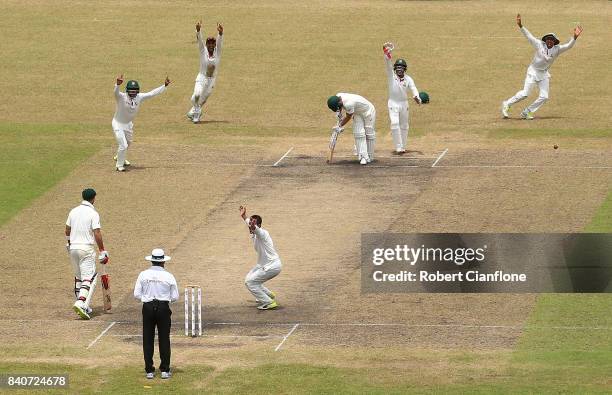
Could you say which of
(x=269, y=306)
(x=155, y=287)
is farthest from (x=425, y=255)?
(x=155, y=287)

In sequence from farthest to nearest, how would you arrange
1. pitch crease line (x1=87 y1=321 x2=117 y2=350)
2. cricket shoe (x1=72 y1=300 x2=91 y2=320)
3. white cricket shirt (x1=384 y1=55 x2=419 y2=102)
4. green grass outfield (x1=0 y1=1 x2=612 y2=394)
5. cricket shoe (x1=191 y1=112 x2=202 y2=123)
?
1. cricket shoe (x1=191 y1=112 x2=202 y2=123)
2. white cricket shirt (x1=384 y1=55 x2=419 y2=102)
3. cricket shoe (x1=72 y1=300 x2=91 y2=320)
4. pitch crease line (x1=87 y1=321 x2=117 y2=350)
5. green grass outfield (x1=0 y1=1 x2=612 y2=394)

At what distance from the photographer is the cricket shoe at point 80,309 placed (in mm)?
31192

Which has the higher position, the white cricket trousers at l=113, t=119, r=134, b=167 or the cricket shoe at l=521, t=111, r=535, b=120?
the cricket shoe at l=521, t=111, r=535, b=120

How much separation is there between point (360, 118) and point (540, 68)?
759 cm

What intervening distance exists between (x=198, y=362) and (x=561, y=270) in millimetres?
8274

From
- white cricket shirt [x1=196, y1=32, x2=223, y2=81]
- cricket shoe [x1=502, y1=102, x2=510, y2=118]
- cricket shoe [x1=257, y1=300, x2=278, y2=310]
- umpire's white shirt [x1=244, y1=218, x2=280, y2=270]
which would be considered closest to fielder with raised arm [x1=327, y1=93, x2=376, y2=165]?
white cricket shirt [x1=196, y1=32, x2=223, y2=81]

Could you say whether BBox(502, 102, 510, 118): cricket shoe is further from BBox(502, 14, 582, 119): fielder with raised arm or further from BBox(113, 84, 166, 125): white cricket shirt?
BBox(113, 84, 166, 125): white cricket shirt

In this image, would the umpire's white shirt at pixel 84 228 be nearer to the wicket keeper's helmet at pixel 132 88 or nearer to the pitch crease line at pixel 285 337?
the pitch crease line at pixel 285 337

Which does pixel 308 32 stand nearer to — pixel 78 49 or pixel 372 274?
pixel 78 49

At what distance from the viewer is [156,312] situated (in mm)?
27734

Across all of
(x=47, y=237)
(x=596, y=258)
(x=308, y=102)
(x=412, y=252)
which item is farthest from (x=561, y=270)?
(x=308, y=102)

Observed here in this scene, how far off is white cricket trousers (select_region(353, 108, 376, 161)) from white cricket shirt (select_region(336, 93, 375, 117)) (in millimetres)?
93

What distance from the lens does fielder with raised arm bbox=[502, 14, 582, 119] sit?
4725 centimetres

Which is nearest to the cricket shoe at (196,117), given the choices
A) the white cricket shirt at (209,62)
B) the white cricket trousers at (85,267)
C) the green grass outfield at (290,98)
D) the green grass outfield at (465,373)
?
the green grass outfield at (290,98)
